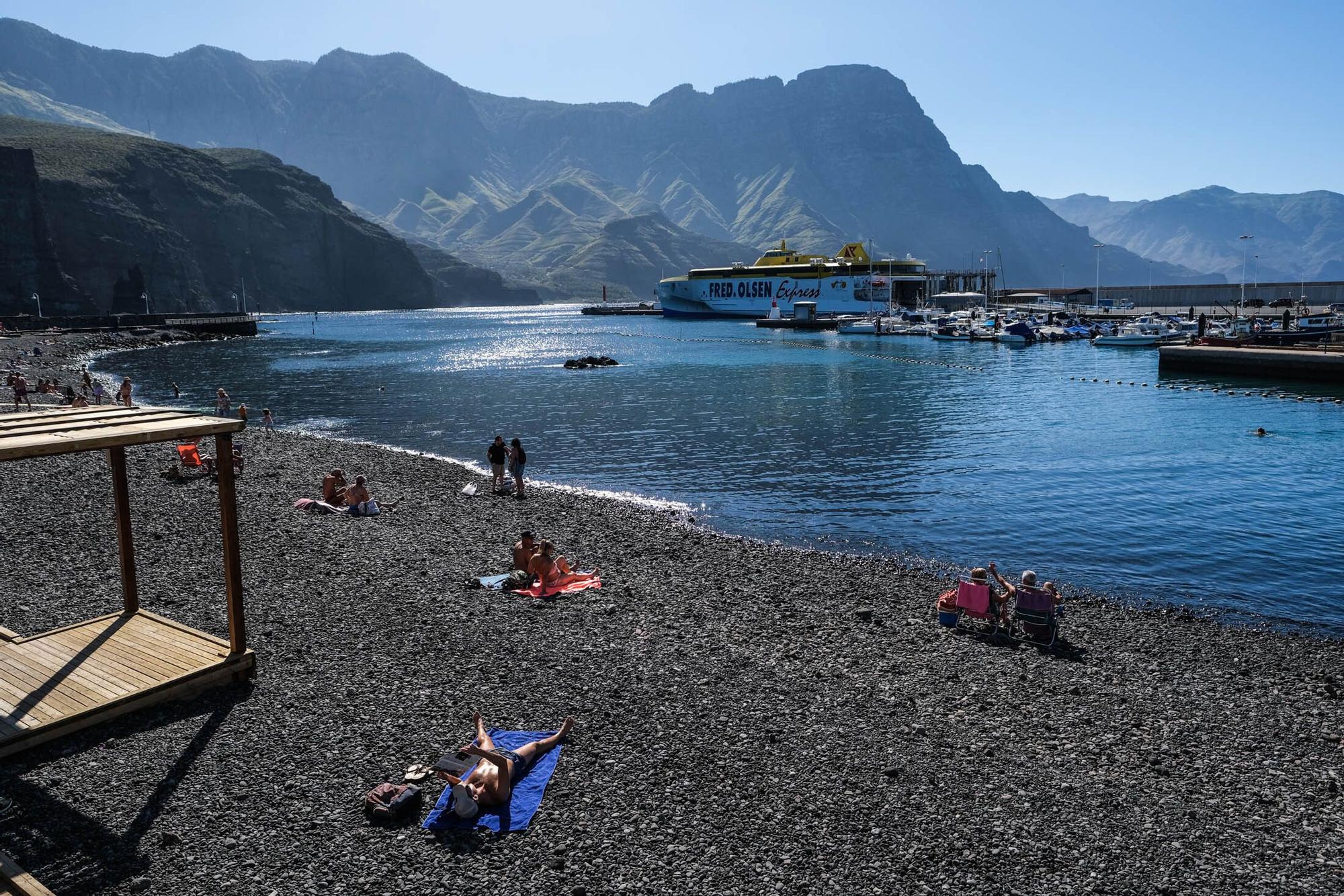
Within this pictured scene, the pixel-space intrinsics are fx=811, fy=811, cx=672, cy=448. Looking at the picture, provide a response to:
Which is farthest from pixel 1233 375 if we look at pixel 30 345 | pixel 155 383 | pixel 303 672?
pixel 30 345

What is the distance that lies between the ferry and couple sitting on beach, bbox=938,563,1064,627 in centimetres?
12910

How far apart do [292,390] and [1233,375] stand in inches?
2941

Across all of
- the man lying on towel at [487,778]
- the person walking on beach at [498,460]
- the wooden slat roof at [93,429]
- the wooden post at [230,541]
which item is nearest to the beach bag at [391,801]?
the man lying on towel at [487,778]

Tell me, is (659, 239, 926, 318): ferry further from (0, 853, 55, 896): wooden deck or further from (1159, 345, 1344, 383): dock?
(0, 853, 55, 896): wooden deck

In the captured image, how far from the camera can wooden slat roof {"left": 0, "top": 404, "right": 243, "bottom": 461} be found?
26.4ft

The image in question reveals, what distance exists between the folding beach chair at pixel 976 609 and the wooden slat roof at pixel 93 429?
12062 mm

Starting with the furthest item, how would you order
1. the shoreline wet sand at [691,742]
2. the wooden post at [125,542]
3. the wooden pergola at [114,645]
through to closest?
the wooden post at [125,542]
the wooden pergola at [114,645]
the shoreline wet sand at [691,742]

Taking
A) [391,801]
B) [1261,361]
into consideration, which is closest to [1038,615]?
[391,801]

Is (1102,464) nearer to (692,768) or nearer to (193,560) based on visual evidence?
(692,768)

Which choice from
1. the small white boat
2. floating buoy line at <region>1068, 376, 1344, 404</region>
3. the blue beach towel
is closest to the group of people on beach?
the blue beach towel

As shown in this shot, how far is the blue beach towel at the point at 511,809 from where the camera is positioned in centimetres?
830

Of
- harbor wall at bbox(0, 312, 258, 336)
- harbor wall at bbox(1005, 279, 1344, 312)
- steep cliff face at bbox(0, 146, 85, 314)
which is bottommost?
harbor wall at bbox(0, 312, 258, 336)

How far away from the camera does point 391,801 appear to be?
27.3 ft

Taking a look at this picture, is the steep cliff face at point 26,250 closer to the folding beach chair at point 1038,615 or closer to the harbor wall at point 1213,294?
the folding beach chair at point 1038,615
